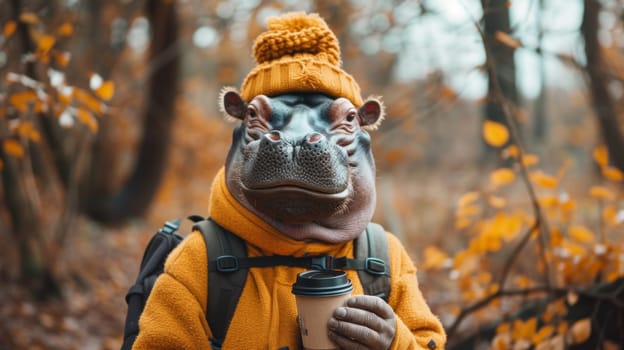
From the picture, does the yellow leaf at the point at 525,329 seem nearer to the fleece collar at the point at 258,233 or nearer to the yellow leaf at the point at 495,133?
the yellow leaf at the point at 495,133

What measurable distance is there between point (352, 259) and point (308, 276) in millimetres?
319

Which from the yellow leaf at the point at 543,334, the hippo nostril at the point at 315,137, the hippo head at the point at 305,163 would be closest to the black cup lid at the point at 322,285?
the hippo head at the point at 305,163

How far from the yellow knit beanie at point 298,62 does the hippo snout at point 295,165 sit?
310 millimetres

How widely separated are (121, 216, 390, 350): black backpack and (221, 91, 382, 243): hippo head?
10cm

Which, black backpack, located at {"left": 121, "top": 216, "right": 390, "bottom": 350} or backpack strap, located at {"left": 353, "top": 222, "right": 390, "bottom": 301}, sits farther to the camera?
backpack strap, located at {"left": 353, "top": 222, "right": 390, "bottom": 301}

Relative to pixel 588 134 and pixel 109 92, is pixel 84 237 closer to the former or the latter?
pixel 109 92

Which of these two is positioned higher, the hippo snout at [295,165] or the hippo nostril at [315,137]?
A: the hippo nostril at [315,137]

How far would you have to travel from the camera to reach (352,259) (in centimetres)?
201

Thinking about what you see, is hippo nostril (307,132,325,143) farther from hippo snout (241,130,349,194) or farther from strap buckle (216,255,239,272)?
strap buckle (216,255,239,272)

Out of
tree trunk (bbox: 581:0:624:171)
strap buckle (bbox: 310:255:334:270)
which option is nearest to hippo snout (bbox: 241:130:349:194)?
strap buckle (bbox: 310:255:334:270)

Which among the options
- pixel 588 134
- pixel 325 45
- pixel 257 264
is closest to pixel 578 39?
pixel 325 45

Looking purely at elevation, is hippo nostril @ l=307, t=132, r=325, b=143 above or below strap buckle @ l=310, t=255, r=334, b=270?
above

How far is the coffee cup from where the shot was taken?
1671 millimetres

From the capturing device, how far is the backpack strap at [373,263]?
201cm
